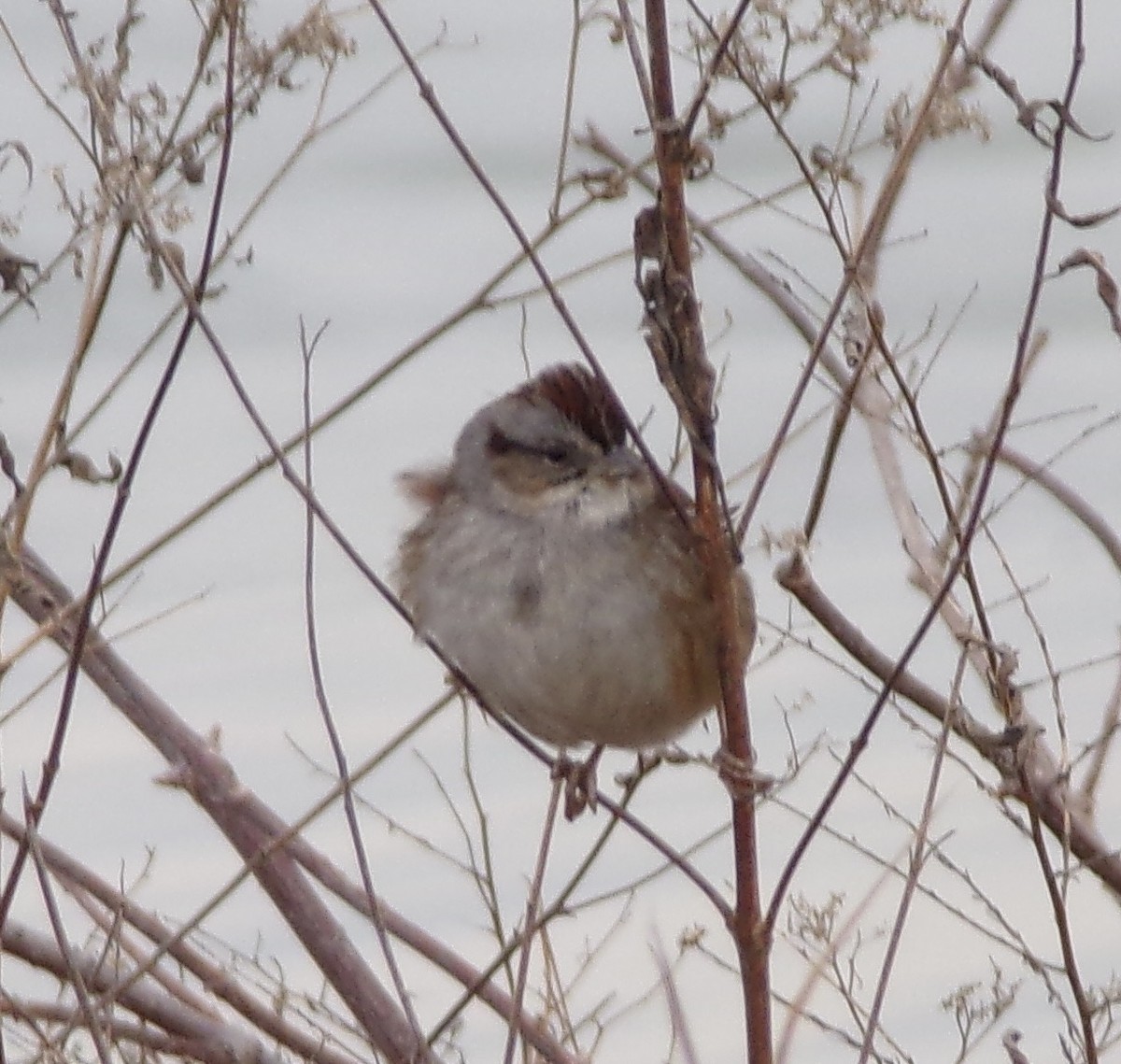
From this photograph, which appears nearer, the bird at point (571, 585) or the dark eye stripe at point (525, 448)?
the bird at point (571, 585)

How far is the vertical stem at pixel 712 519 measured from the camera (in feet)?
6.06

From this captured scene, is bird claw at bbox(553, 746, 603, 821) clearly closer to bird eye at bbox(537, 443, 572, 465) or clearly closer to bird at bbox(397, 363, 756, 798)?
bird at bbox(397, 363, 756, 798)

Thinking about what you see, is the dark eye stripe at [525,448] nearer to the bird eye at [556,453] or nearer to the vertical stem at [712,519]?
the bird eye at [556,453]

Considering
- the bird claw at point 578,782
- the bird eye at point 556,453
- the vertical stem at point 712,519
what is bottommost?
the vertical stem at point 712,519

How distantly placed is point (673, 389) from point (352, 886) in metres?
1.00

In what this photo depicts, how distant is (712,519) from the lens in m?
2.04

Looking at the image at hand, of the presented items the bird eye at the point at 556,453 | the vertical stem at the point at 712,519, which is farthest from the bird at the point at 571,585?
the vertical stem at the point at 712,519

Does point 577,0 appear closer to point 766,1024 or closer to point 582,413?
point 582,413

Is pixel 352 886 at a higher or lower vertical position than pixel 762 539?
lower

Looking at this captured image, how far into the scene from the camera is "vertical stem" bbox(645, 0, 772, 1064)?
185 cm

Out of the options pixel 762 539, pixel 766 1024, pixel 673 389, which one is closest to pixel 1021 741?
pixel 762 539

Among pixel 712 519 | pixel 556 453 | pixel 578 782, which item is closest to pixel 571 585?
pixel 556 453

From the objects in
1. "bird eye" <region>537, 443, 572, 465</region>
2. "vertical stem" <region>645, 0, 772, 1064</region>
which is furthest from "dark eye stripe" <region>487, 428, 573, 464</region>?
"vertical stem" <region>645, 0, 772, 1064</region>

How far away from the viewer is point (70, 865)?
2.46 m
